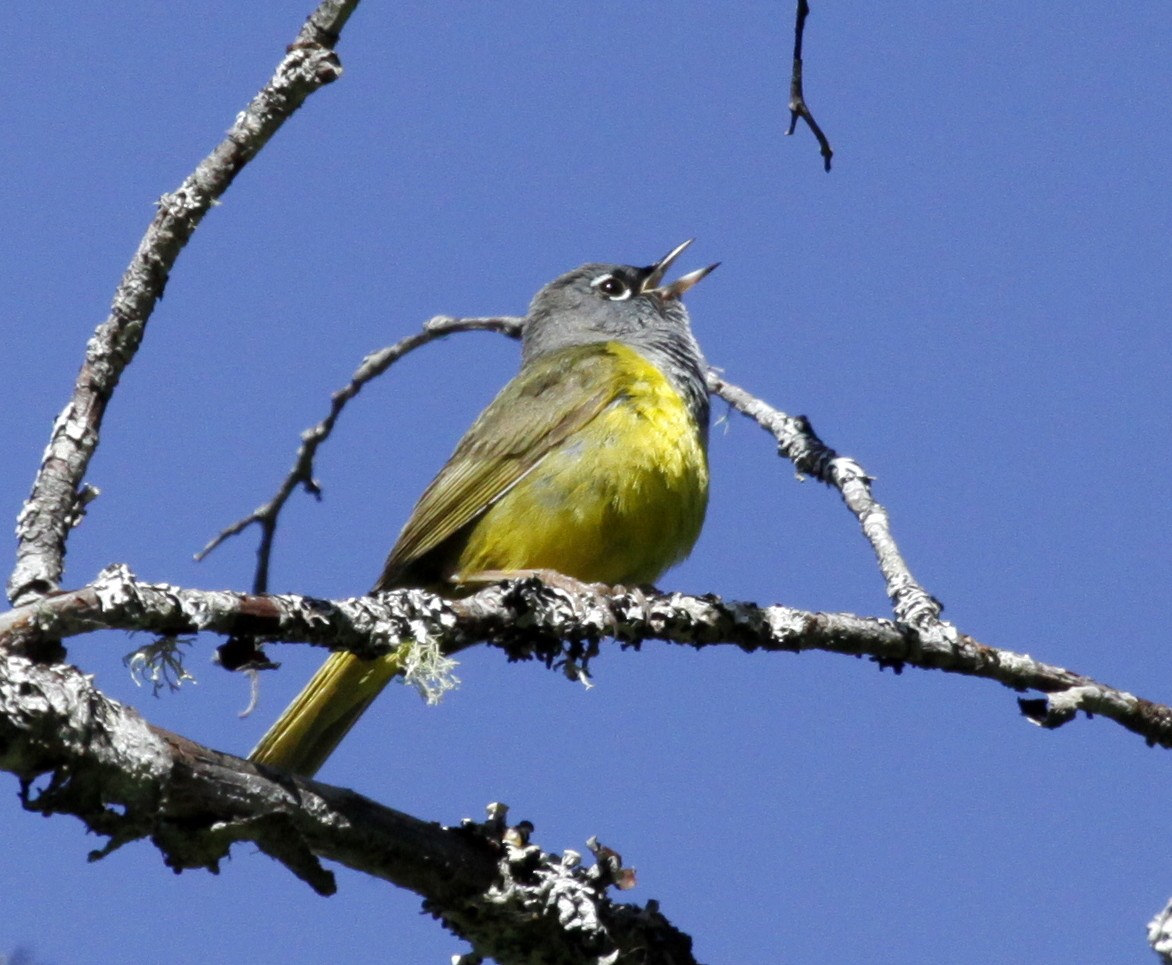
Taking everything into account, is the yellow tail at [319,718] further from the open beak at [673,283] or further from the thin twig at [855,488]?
the open beak at [673,283]

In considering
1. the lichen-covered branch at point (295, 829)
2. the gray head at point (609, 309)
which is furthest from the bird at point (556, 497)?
the lichen-covered branch at point (295, 829)

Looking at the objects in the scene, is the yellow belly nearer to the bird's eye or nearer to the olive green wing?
the olive green wing

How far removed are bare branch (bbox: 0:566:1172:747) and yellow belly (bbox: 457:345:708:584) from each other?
113 centimetres

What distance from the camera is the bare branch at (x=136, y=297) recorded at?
3420 mm

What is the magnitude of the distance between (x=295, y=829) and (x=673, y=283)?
532 cm

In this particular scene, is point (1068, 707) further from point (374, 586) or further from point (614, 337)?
point (614, 337)

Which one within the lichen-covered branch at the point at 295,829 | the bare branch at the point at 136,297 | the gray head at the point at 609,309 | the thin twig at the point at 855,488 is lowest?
the lichen-covered branch at the point at 295,829

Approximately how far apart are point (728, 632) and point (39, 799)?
2.21 meters

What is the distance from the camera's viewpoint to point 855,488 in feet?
16.6

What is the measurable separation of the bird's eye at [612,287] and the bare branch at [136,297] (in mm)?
4034

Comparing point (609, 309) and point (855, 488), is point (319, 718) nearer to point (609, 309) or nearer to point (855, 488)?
point (855, 488)

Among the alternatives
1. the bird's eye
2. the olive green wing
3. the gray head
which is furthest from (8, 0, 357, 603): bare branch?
the bird's eye

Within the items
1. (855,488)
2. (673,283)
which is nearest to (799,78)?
(855,488)

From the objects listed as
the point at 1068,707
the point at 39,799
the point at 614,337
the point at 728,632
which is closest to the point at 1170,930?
the point at 1068,707
